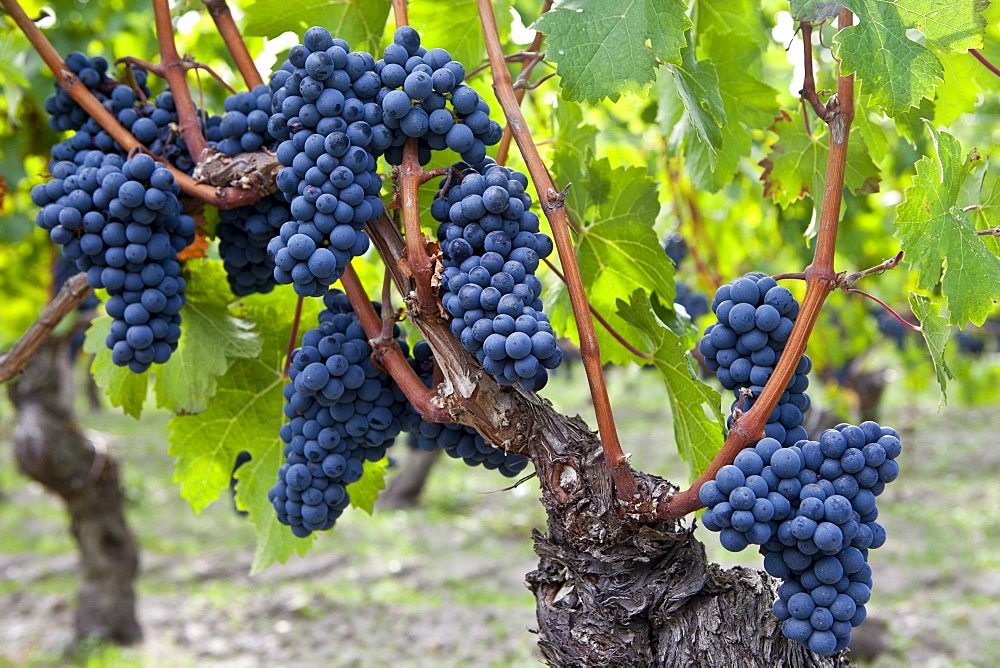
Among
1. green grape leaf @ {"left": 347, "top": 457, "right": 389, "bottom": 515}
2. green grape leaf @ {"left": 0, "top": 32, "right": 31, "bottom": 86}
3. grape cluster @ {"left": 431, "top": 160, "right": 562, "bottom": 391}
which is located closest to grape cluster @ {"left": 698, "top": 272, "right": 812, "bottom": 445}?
grape cluster @ {"left": 431, "top": 160, "right": 562, "bottom": 391}

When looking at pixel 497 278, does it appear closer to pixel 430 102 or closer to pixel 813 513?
pixel 430 102

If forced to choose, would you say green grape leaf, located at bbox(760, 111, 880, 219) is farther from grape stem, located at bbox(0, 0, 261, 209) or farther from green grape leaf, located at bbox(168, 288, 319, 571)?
grape stem, located at bbox(0, 0, 261, 209)

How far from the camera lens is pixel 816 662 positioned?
1.29m

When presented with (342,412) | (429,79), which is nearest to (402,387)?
(342,412)

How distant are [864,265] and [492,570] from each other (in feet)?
11.4

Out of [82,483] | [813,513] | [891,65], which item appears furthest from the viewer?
[82,483]

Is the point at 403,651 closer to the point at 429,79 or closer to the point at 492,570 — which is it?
the point at 492,570

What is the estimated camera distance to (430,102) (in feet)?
3.86

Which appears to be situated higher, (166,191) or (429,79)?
(429,79)

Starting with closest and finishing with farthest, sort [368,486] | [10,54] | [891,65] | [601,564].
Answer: [891,65] < [601,564] < [368,486] < [10,54]

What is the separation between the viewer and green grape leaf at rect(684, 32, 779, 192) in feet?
5.76

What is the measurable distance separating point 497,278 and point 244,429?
894mm

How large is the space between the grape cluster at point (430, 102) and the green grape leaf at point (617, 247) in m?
0.44

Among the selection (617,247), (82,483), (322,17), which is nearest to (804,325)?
(617,247)
